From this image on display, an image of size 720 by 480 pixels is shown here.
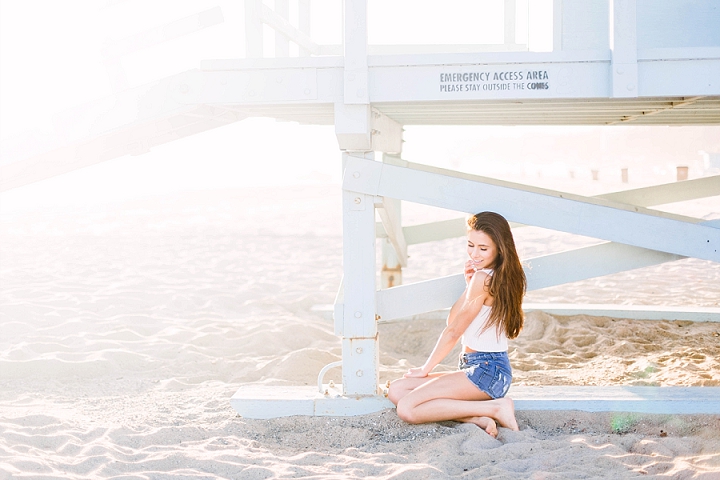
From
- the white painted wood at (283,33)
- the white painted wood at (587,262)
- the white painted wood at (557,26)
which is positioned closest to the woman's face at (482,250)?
the white painted wood at (587,262)

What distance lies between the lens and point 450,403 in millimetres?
3861

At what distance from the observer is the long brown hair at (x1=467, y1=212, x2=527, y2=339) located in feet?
12.5

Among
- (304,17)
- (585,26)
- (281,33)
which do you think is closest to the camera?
(585,26)

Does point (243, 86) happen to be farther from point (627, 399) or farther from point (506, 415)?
point (627, 399)

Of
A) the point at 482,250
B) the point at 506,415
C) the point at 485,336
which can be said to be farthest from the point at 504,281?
the point at 506,415

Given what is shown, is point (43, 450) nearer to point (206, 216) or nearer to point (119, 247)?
point (119, 247)

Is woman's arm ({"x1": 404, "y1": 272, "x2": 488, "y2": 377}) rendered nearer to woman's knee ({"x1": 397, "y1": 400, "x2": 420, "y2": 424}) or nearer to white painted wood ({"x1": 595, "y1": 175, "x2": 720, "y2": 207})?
woman's knee ({"x1": 397, "y1": 400, "x2": 420, "y2": 424})

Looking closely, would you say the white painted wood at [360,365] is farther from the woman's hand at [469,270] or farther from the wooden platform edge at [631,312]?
the wooden platform edge at [631,312]

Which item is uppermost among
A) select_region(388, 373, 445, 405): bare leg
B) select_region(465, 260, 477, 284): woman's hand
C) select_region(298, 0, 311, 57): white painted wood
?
select_region(298, 0, 311, 57): white painted wood

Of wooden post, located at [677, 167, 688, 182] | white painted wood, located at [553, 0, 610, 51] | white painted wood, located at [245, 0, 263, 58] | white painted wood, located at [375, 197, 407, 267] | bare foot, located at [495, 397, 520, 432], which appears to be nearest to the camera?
bare foot, located at [495, 397, 520, 432]

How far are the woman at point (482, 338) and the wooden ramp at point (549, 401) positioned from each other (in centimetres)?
27

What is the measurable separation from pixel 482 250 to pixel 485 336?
47 cm

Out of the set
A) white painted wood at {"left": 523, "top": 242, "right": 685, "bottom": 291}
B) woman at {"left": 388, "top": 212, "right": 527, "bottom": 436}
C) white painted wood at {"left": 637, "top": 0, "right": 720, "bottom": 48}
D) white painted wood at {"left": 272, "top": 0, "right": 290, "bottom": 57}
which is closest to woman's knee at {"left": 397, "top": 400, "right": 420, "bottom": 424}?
woman at {"left": 388, "top": 212, "right": 527, "bottom": 436}

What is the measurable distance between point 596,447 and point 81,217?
16.3 meters
